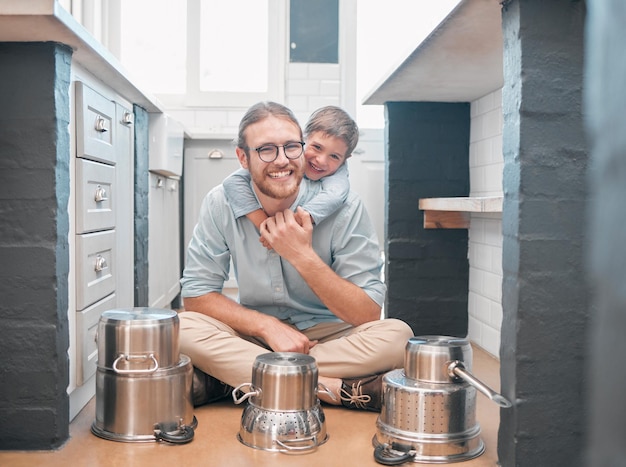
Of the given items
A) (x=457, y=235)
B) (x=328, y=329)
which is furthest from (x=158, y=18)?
(x=328, y=329)

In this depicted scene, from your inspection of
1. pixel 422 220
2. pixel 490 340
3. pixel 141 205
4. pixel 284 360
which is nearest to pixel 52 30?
pixel 284 360

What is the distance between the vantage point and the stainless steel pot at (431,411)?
67.1 inches

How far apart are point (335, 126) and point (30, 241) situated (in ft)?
4.40

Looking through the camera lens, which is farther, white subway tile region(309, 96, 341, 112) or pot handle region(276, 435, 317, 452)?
white subway tile region(309, 96, 341, 112)

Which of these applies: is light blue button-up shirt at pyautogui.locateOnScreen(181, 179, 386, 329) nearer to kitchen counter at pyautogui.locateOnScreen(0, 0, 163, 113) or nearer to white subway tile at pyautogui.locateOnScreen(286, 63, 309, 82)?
kitchen counter at pyautogui.locateOnScreen(0, 0, 163, 113)

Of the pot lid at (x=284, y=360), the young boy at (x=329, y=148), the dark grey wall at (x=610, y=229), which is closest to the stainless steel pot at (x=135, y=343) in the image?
the pot lid at (x=284, y=360)

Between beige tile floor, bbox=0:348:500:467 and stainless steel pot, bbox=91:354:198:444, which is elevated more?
stainless steel pot, bbox=91:354:198:444

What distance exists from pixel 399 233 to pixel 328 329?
3.16ft

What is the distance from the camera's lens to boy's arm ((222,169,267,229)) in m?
2.17

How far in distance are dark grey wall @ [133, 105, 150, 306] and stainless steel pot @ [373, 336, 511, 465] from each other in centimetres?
140

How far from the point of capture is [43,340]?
171 centimetres

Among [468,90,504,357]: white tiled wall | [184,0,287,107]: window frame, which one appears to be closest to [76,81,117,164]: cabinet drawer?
[468,90,504,357]: white tiled wall

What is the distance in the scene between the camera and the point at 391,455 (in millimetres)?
1686

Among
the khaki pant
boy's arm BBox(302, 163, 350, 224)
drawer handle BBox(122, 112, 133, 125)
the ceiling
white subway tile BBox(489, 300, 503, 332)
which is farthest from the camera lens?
white subway tile BBox(489, 300, 503, 332)
